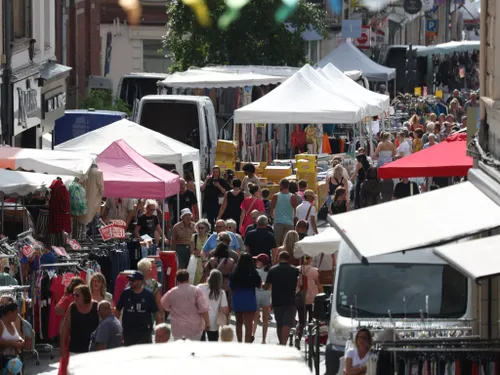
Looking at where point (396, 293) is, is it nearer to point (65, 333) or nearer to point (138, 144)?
point (65, 333)

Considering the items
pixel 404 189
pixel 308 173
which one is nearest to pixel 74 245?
pixel 404 189

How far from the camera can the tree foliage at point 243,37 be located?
44719mm

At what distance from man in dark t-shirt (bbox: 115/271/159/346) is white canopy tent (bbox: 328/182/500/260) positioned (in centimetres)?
302

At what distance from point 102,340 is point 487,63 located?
560 centimetres

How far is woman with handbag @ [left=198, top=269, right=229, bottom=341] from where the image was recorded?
16.7 m

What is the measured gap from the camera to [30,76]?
30266 mm

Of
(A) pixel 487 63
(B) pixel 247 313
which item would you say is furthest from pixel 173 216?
(A) pixel 487 63

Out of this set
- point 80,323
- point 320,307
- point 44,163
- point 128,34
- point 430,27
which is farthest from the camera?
point 430,27

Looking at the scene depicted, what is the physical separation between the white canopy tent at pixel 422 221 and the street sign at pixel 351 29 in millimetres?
45761

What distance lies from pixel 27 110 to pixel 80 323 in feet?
51.5

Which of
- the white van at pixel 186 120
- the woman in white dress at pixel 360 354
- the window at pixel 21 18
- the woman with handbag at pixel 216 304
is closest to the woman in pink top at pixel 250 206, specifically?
the woman with handbag at pixel 216 304

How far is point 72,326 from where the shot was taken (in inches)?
585

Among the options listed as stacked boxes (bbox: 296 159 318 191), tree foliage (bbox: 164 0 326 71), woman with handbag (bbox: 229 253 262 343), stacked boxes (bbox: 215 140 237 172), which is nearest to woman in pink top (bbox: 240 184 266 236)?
stacked boxes (bbox: 296 159 318 191)

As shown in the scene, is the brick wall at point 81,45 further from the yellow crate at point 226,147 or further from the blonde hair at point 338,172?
the blonde hair at point 338,172
